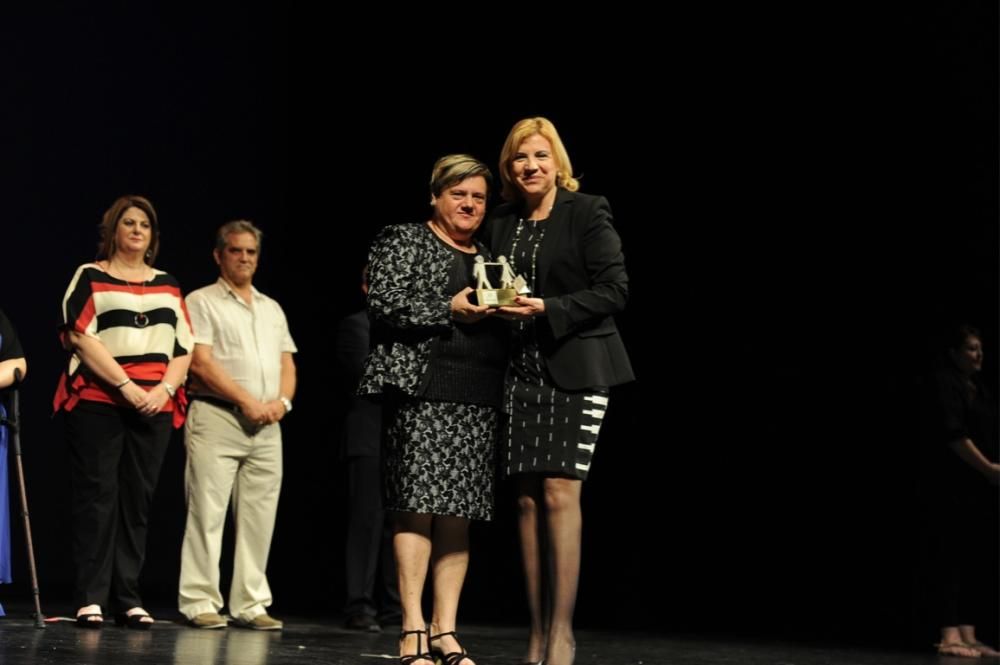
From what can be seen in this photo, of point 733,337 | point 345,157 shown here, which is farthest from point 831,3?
point 345,157

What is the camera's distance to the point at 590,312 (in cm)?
331

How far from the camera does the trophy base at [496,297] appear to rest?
3193 mm

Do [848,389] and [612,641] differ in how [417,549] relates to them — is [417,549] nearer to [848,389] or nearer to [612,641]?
[612,641]

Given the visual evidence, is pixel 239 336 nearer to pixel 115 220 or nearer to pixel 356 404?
pixel 356 404

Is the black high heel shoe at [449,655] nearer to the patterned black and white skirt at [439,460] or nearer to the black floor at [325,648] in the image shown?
the patterned black and white skirt at [439,460]

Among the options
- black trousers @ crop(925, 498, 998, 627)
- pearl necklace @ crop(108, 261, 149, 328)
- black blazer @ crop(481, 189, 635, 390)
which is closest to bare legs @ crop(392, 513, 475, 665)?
black blazer @ crop(481, 189, 635, 390)

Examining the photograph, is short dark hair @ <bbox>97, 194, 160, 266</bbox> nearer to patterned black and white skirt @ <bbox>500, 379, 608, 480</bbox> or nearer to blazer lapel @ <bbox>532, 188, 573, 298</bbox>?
blazer lapel @ <bbox>532, 188, 573, 298</bbox>

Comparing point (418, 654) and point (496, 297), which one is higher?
point (496, 297)

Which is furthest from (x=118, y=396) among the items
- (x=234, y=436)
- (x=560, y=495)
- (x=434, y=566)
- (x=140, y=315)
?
(x=560, y=495)

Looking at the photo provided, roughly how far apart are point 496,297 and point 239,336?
218cm

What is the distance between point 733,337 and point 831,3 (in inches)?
56.0

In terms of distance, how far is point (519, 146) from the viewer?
11.2 ft

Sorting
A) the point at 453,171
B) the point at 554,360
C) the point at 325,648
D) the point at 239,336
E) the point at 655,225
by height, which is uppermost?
the point at 655,225

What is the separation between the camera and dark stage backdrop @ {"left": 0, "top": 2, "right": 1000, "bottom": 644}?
18.8ft
